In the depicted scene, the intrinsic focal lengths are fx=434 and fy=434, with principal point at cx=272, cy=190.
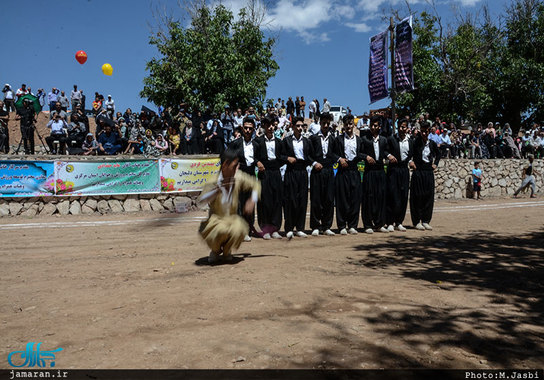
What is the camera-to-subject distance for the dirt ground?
135 inches

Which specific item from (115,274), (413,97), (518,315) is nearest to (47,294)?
(115,274)

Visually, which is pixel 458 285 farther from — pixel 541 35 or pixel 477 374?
pixel 541 35

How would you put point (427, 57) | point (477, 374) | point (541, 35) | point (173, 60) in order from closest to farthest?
point (477, 374) < point (173, 60) < point (427, 57) < point (541, 35)

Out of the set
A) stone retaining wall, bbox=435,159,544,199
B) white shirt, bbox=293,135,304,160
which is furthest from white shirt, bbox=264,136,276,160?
stone retaining wall, bbox=435,159,544,199

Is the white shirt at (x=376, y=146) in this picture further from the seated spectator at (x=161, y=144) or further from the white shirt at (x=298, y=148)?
the seated spectator at (x=161, y=144)

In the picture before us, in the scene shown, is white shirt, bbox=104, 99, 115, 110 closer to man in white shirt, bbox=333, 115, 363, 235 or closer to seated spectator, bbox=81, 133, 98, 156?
seated spectator, bbox=81, 133, 98, 156

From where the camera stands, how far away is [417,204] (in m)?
9.95

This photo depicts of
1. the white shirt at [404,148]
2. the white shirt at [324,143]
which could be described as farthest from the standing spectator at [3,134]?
the white shirt at [404,148]

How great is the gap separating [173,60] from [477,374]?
23156 millimetres

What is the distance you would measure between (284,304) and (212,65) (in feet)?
64.4

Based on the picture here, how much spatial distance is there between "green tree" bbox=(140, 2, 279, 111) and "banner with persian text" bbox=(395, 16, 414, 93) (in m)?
8.96

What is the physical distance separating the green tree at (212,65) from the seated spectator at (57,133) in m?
7.96

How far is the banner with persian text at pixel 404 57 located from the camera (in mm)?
15234

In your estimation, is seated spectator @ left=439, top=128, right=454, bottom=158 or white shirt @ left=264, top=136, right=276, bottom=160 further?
seated spectator @ left=439, top=128, right=454, bottom=158
